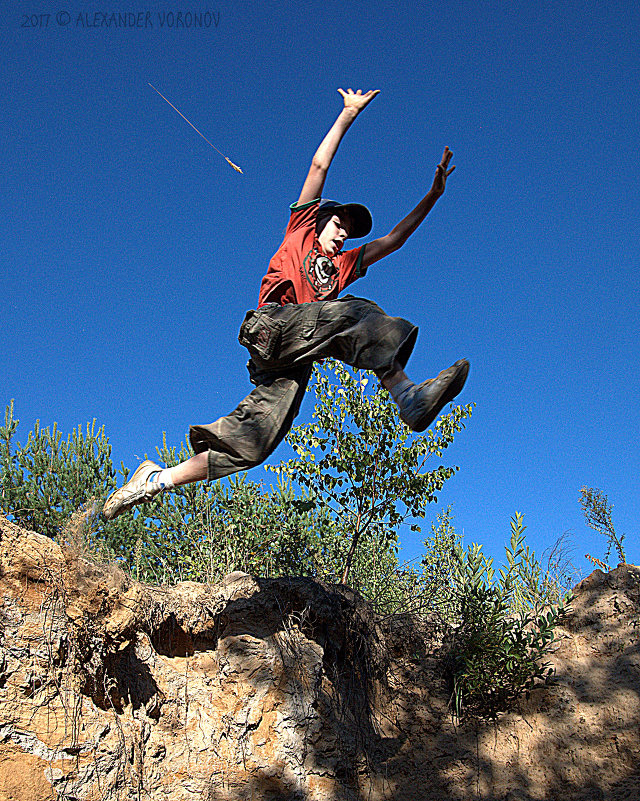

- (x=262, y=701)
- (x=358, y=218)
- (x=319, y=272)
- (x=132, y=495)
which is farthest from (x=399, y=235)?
(x=262, y=701)

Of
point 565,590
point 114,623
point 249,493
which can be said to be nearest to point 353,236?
point 114,623

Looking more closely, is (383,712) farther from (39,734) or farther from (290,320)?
(290,320)

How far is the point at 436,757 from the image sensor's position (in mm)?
4184

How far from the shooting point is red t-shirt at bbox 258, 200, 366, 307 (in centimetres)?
391

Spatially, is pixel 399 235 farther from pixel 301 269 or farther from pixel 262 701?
pixel 262 701

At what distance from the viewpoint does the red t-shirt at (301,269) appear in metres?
3.91

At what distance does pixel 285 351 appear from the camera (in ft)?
12.5

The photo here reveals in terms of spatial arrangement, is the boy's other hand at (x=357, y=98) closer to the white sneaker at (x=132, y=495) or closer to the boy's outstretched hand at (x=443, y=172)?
the boy's outstretched hand at (x=443, y=172)

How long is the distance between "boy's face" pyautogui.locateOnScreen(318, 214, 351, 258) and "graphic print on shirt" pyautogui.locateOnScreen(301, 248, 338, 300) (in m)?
0.07

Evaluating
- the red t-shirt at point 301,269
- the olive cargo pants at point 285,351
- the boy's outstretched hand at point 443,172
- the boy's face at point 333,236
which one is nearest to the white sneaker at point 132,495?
the olive cargo pants at point 285,351

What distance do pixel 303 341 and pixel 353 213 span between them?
1084mm

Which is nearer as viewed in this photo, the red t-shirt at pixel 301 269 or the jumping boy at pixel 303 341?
the jumping boy at pixel 303 341

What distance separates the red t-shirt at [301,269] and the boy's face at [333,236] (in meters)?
0.04

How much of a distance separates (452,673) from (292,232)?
11.2 feet
